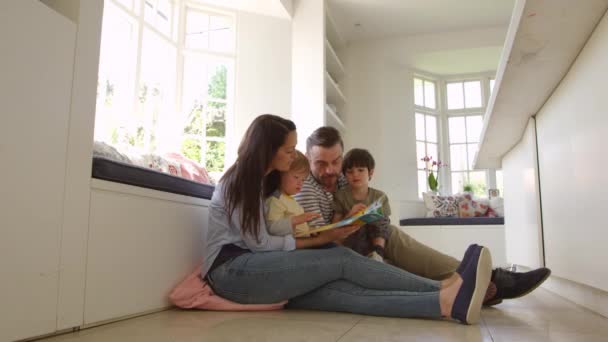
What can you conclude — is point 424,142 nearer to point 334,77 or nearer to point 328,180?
point 334,77

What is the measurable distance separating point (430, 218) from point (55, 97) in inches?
191

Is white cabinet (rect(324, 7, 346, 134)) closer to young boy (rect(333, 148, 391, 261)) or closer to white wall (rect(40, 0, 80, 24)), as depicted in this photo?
young boy (rect(333, 148, 391, 261))

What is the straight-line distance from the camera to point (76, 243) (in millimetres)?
1228

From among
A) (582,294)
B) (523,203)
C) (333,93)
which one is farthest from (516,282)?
(333,93)

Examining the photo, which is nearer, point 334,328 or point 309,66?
point 334,328

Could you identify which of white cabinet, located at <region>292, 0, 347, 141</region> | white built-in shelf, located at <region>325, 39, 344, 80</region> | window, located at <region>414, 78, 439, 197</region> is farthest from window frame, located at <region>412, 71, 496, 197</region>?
white cabinet, located at <region>292, 0, 347, 141</region>

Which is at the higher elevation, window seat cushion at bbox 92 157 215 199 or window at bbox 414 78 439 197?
window at bbox 414 78 439 197

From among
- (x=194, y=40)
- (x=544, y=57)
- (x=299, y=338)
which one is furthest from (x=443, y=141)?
(x=299, y=338)

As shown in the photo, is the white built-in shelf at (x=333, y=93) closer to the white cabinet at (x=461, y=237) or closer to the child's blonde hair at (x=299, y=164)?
the white cabinet at (x=461, y=237)

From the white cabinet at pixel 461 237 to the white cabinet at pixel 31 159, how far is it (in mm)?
4553

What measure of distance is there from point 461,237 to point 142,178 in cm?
447

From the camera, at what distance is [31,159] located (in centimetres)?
110

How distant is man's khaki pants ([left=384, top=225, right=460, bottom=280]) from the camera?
6.68 ft

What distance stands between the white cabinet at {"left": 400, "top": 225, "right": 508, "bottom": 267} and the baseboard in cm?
296
